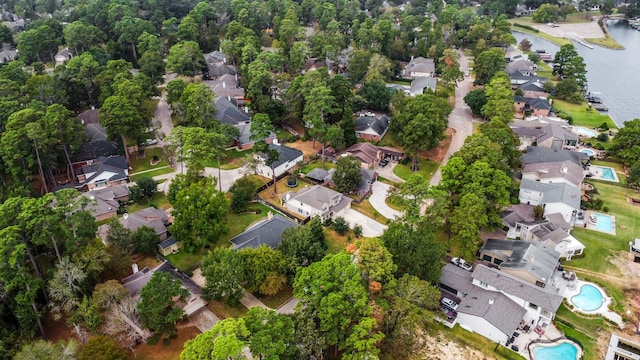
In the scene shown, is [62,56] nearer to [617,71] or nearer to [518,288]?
[518,288]

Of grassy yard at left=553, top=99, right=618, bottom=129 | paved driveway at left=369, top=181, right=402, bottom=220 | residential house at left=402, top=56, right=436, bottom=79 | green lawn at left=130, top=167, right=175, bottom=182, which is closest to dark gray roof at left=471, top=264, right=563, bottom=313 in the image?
paved driveway at left=369, top=181, right=402, bottom=220

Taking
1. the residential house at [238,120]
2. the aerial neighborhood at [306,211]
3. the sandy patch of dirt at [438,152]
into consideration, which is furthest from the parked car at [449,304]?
the residential house at [238,120]

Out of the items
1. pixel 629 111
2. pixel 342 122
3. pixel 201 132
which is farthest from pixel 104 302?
pixel 629 111

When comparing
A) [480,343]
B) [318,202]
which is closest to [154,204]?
[318,202]

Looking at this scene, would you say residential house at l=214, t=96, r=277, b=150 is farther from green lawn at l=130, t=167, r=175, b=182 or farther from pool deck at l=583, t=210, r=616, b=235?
pool deck at l=583, t=210, r=616, b=235

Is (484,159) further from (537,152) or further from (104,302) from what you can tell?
(104,302)

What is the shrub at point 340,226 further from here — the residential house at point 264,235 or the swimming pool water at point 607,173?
the swimming pool water at point 607,173
